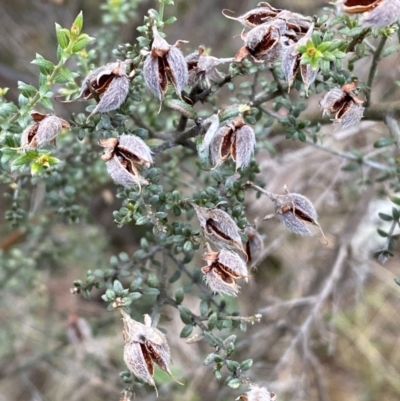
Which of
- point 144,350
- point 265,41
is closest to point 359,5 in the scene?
point 265,41

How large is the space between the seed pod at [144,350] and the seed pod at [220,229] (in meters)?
0.21

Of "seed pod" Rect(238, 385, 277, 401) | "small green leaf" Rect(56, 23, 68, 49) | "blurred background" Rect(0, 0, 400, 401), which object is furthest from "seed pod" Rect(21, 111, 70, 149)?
"blurred background" Rect(0, 0, 400, 401)

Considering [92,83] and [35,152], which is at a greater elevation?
[92,83]

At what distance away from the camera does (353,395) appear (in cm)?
318

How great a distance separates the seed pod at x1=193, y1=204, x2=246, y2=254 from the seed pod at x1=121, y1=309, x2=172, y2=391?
210 millimetres

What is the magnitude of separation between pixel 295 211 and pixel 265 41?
1.20 feet

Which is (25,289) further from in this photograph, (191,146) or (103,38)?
(191,146)

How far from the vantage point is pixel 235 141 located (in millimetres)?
987

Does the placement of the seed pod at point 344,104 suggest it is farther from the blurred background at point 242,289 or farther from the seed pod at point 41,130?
the blurred background at point 242,289

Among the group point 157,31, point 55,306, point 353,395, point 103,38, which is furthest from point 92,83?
point 353,395

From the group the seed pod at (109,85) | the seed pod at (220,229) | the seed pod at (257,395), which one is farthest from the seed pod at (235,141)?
the seed pod at (257,395)

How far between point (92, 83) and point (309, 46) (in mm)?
435

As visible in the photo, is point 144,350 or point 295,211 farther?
point 295,211

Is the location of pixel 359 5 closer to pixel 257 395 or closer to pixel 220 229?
pixel 220 229
